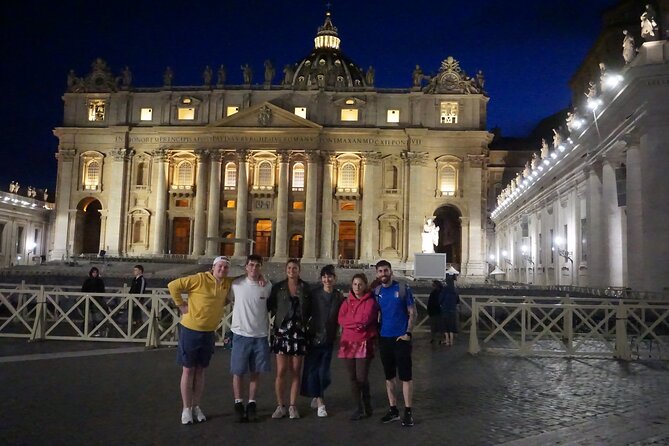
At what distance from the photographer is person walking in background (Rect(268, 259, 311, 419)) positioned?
8.49 meters

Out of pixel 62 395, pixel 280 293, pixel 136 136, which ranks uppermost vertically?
pixel 136 136

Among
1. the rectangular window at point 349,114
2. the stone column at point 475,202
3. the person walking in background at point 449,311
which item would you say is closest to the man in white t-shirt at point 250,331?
the person walking in background at point 449,311

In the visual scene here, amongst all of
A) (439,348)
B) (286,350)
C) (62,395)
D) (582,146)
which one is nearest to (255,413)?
(286,350)

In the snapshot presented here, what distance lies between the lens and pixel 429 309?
707 inches

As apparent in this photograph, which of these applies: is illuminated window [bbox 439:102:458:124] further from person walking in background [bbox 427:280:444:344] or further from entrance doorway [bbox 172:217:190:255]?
person walking in background [bbox 427:280:444:344]

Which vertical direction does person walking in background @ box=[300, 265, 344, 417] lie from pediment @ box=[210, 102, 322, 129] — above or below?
below

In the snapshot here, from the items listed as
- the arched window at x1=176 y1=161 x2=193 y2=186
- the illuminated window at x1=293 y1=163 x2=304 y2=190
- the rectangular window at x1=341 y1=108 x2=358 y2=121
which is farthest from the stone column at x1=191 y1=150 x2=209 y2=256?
the rectangular window at x1=341 y1=108 x2=358 y2=121

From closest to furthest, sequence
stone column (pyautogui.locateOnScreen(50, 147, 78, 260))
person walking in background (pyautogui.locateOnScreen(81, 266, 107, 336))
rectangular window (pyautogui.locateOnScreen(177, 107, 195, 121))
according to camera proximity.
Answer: person walking in background (pyautogui.locateOnScreen(81, 266, 107, 336)) < stone column (pyautogui.locateOnScreen(50, 147, 78, 260)) < rectangular window (pyautogui.locateOnScreen(177, 107, 195, 121))

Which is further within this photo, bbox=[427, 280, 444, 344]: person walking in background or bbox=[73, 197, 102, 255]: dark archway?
bbox=[73, 197, 102, 255]: dark archway

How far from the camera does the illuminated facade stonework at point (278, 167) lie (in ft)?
213

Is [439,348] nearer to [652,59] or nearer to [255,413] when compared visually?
[255,413]

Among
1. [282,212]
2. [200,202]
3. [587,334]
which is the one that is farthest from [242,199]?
[587,334]

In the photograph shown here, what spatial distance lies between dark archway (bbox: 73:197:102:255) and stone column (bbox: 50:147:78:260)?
3.90 ft

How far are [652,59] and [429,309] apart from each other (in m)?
14.6
